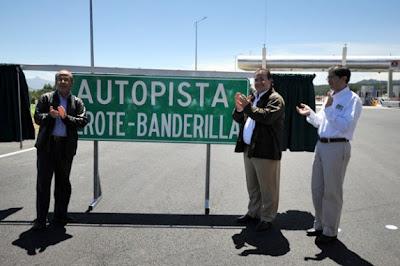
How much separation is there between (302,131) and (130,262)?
3315mm

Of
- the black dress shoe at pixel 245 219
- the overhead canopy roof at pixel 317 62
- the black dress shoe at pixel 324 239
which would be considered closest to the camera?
the black dress shoe at pixel 324 239

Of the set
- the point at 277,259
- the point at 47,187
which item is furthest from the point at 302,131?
the point at 47,187

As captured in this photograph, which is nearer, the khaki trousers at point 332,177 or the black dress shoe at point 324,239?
the khaki trousers at point 332,177

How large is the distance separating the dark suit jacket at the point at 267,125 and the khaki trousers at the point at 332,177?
0.52 m

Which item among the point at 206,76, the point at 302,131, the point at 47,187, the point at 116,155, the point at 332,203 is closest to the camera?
the point at 332,203

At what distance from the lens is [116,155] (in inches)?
447

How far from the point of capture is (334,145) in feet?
16.4

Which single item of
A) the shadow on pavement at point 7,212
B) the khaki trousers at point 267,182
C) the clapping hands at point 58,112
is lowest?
the shadow on pavement at point 7,212

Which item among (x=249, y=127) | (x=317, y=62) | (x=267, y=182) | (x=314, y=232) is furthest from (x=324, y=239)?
(x=317, y=62)

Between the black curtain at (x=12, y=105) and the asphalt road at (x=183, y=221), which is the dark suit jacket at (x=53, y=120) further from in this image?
the black curtain at (x=12, y=105)

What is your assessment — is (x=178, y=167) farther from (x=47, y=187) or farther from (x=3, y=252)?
(x=3, y=252)

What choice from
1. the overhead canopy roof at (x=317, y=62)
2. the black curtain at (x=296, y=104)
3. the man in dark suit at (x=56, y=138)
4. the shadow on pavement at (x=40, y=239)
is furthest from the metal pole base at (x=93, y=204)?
the overhead canopy roof at (x=317, y=62)

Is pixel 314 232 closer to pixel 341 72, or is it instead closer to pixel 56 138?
pixel 341 72

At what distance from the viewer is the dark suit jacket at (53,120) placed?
5402mm
